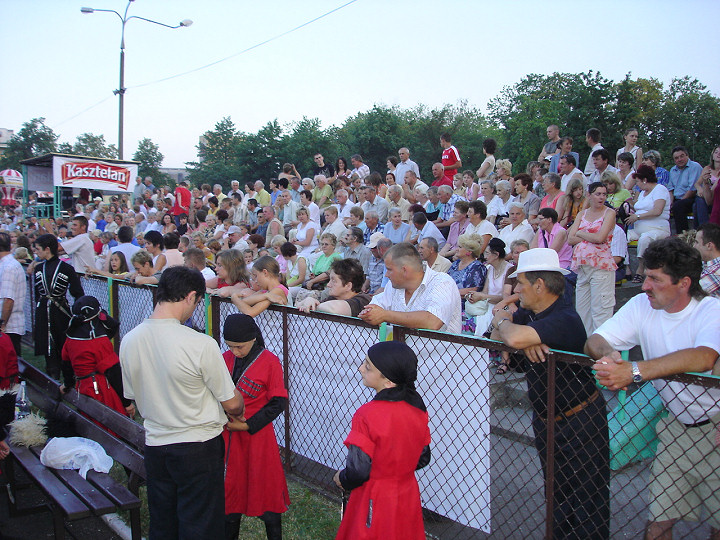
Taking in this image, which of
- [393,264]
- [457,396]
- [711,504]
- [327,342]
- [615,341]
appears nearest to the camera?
[711,504]

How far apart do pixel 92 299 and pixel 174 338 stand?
3180mm

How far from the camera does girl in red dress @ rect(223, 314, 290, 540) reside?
3658mm

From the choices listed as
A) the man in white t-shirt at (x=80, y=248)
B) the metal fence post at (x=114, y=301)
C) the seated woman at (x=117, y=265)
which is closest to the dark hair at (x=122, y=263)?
the seated woman at (x=117, y=265)

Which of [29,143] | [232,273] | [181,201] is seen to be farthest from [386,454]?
[29,143]

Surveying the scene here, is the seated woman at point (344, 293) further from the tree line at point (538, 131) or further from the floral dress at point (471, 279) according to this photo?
the tree line at point (538, 131)

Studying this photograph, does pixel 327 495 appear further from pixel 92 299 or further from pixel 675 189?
pixel 675 189

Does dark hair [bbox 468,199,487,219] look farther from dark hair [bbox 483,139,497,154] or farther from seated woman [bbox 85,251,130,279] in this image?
seated woman [bbox 85,251,130,279]

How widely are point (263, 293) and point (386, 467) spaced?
263 cm

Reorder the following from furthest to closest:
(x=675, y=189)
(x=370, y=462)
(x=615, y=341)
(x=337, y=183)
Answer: (x=337, y=183) → (x=675, y=189) → (x=615, y=341) → (x=370, y=462)

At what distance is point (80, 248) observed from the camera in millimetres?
9789

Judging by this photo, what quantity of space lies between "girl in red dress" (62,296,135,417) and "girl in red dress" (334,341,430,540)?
3.67 meters

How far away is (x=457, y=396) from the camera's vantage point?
3.71 m

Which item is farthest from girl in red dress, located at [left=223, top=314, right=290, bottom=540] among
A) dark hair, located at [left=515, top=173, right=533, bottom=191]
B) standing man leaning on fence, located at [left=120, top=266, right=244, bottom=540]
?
dark hair, located at [left=515, top=173, right=533, bottom=191]

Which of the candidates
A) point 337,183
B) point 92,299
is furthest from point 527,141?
point 92,299
